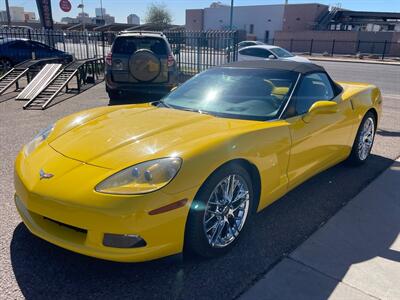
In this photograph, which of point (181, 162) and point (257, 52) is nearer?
point (181, 162)

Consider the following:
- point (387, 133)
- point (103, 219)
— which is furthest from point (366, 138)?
point (103, 219)

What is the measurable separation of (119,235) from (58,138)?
1.18 meters

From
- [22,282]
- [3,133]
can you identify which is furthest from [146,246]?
[3,133]

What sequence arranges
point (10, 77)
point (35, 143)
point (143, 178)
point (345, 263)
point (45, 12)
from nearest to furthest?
Result: 1. point (143, 178)
2. point (345, 263)
3. point (35, 143)
4. point (10, 77)
5. point (45, 12)

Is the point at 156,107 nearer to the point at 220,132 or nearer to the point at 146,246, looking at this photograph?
the point at 220,132

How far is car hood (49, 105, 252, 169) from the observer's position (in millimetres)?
2506

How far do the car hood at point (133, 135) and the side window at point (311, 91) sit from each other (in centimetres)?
78

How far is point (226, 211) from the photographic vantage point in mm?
2736

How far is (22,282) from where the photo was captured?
239cm

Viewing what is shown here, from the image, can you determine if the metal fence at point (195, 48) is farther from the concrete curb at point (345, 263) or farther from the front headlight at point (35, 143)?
the front headlight at point (35, 143)

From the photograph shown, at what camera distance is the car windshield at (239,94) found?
3.34 meters

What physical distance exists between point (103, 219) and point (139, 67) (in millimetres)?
6144

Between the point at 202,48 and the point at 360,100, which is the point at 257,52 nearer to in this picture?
the point at 202,48

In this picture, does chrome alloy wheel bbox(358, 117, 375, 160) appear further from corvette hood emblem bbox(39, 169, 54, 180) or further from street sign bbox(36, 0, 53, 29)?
street sign bbox(36, 0, 53, 29)
